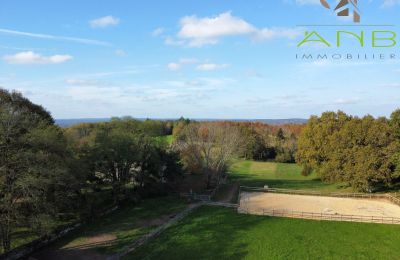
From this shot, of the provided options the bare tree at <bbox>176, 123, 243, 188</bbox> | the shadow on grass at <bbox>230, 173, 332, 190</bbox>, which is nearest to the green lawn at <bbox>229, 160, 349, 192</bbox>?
the shadow on grass at <bbox>230, 173, 332, 190</bbox>

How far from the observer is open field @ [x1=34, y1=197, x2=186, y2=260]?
70.9 ft

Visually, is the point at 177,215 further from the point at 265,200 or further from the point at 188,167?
the point at 188,167

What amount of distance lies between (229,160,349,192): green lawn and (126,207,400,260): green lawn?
12835 millimetres

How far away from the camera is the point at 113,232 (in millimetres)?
24906

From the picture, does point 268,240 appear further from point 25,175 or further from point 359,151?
point 25,175

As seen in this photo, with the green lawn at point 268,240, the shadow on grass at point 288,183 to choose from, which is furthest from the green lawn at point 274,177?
the green lawn at point 268,240

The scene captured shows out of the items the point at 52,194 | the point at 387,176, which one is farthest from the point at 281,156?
the point at 52,194

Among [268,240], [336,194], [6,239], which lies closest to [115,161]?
[6,239]

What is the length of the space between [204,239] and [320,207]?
1265cm

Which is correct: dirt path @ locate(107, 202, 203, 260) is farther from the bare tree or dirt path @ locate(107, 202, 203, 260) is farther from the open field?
the bare tree

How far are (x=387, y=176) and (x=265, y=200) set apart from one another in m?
12.4

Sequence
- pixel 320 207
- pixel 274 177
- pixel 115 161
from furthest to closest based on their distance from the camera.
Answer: pixel 274 177 → pixel 115 161 → pixel 320 207

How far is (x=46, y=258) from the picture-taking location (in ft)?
68.4

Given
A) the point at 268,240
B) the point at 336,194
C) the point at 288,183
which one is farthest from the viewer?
the point at 288,183
